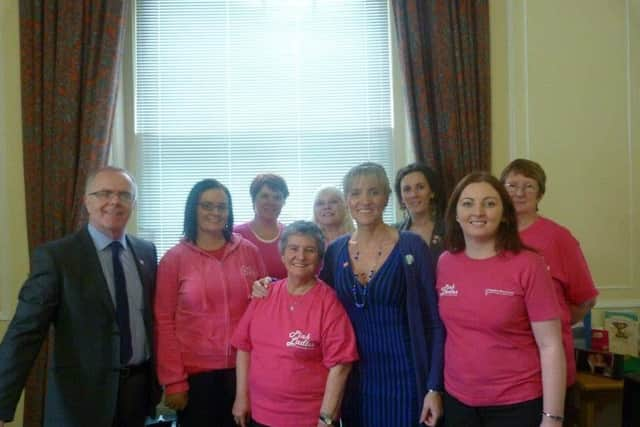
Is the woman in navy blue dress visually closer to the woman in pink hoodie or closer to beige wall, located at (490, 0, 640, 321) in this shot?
the woman in pink hoodie

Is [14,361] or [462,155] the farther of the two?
[462,155]

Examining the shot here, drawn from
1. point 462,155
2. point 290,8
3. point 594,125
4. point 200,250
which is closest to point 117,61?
point 290,8

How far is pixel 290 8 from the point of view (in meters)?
3.31

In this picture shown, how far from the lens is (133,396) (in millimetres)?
1942

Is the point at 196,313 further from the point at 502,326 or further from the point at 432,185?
the point at 432,185

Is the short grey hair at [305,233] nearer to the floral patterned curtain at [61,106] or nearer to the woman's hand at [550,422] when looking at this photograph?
the woman's hand at [550,422]

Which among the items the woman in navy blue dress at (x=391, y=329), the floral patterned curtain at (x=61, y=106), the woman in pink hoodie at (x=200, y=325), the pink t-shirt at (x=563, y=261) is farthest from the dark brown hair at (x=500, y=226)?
the floral patterned curtain at (x=61, y=106)

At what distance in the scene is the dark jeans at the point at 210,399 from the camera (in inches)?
79.9

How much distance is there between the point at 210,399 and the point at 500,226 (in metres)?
1.34

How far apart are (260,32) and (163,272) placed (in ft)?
6.31

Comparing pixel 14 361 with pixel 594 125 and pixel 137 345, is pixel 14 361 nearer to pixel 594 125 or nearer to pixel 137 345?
pixel 137 345

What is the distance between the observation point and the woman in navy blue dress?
180 cm

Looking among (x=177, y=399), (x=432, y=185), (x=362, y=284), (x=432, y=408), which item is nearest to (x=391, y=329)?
(x=362, y=284)

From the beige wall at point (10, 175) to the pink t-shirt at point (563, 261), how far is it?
2862 mm
